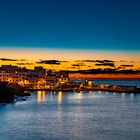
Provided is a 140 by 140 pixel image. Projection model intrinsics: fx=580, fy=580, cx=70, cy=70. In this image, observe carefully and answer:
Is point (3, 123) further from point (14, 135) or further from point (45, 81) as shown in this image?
point (45, 81)

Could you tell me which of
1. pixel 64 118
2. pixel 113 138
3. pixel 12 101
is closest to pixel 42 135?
pixel 113 138

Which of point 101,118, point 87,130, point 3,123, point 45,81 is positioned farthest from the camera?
point 45,81

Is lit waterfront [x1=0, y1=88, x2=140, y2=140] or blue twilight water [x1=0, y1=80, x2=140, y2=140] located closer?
blue twilight water [x1=0, y1=80, x2=140, y2=140]

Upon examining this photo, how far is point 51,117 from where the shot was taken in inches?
1570

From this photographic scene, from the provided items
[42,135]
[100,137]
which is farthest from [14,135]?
[100,137]

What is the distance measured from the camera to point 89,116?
135ft

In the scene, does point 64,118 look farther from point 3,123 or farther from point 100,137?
point 100,137

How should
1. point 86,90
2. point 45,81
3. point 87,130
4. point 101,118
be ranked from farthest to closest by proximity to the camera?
point 45,81 < point 86,90 < point 101,118 < point 87,130

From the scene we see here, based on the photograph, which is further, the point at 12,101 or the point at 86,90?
the point at 86,90

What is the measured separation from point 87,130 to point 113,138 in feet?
12.2

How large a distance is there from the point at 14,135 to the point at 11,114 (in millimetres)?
12657

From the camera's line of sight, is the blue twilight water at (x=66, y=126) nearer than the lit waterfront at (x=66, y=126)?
Yes

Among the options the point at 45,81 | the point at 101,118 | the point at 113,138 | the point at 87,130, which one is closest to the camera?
the point at 113,138

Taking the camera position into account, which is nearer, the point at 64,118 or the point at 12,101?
the point at 64,118
